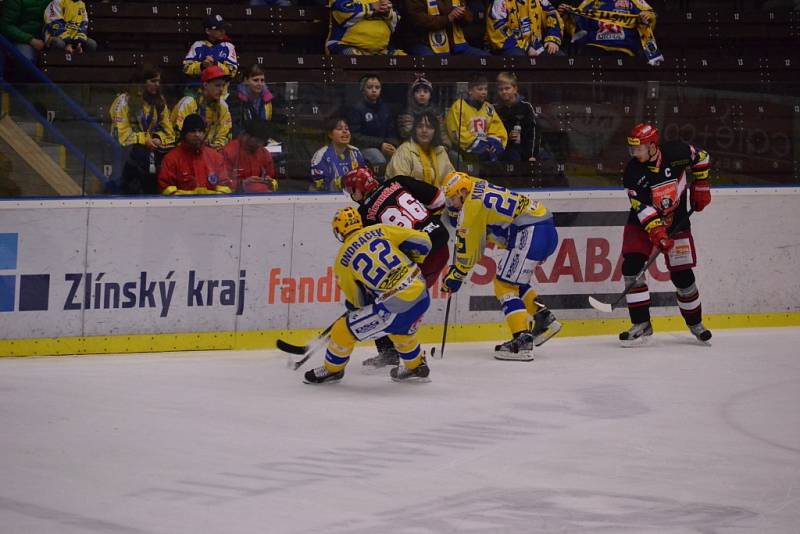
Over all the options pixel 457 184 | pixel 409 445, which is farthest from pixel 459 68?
pixel 409 445

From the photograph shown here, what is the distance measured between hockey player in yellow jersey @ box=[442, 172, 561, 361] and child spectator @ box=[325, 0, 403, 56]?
9.61 ft

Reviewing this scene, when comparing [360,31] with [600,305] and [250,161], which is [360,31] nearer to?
[250,161]

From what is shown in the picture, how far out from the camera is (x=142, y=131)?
324 inches

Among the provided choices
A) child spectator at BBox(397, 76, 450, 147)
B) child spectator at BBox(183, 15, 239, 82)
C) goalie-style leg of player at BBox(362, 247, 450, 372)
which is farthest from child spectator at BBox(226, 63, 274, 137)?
goalie-style leg of player at BBox(362, 247, 450, 372)

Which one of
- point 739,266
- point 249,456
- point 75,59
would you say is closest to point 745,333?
point 739,266

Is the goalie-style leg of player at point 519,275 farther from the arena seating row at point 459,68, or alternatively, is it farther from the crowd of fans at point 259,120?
the arena seating row at point 459,68

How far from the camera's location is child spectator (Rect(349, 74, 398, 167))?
8.74 m

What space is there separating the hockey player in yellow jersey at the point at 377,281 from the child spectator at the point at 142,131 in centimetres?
167

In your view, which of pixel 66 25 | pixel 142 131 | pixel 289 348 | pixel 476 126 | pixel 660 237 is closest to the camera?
pixel 289 348

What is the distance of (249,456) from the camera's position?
596 cm

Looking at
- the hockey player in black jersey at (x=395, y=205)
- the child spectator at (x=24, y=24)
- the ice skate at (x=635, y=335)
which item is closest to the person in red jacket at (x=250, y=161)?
the hockey player in black jersey at (x=395, y=205)

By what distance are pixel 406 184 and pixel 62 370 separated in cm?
238

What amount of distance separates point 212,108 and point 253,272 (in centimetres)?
112

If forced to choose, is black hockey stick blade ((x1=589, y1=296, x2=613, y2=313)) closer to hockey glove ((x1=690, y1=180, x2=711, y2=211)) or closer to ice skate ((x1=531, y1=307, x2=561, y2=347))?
ice skate ((x1=531, y1=307, x2=561, y2=347))
